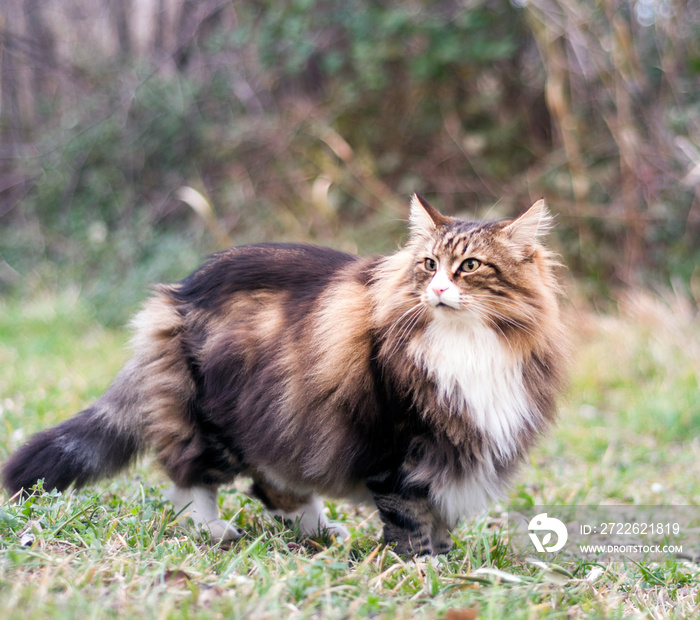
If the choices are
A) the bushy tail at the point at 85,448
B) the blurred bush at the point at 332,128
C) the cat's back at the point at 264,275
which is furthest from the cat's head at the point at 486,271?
the blurred bush at the point at 332,128

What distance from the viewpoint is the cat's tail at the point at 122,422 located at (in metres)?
2.79

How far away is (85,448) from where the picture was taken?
9.34 ft

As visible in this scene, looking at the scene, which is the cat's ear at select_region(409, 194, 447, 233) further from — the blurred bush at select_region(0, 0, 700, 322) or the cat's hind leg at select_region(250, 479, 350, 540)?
the blurred bush at select_region(0, 0, 700, 322)

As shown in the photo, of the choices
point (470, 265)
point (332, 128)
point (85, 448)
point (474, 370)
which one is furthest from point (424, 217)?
point (332, 128)

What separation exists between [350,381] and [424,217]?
69cm

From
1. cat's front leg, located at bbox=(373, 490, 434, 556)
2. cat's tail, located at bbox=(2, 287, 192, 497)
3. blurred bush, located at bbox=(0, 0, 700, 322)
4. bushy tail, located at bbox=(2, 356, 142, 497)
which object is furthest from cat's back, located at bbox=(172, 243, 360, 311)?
blurred bush, located at bbox=(0, 0, 700, 322)

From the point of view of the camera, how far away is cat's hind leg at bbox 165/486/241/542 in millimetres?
2773

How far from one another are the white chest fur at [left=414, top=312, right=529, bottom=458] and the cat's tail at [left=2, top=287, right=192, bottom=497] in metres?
0.99

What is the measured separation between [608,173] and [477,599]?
240 inches

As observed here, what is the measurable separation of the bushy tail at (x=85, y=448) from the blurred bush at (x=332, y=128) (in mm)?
4225

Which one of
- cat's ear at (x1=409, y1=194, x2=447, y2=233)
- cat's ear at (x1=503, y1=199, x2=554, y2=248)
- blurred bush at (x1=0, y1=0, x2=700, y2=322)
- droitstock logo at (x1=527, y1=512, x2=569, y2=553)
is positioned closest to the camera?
cat's ear at (x1=503, y1=199, x2=554, y2=248)

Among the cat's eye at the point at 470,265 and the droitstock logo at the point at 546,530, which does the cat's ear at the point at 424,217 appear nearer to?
the cat's eye at the point at 470,265

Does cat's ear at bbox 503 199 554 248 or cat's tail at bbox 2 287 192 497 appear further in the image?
cat's tail at bbox 2 287 192 497

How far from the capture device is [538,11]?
7.10m
